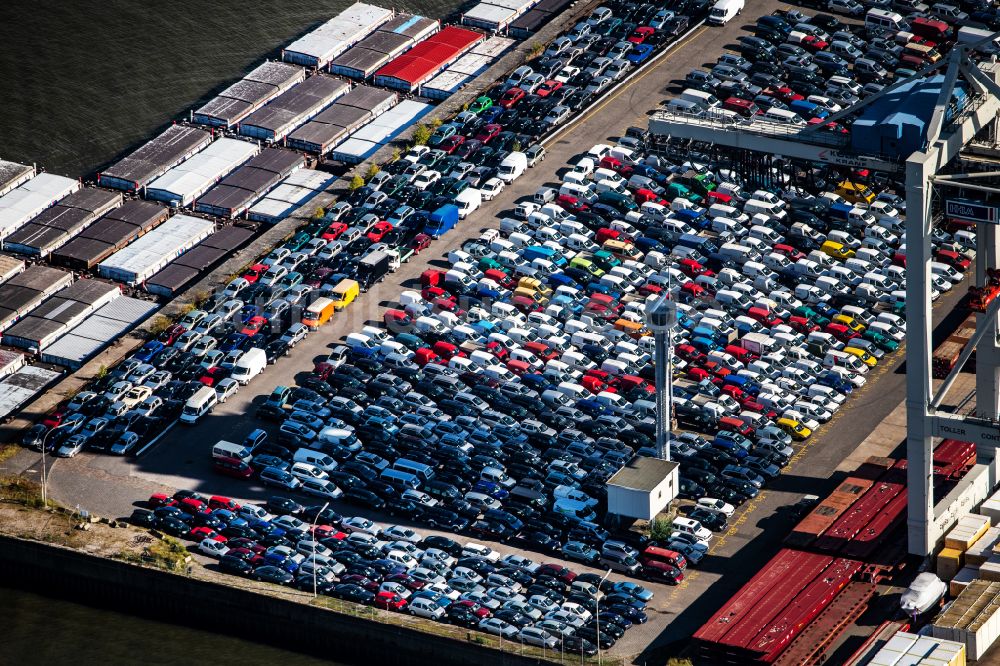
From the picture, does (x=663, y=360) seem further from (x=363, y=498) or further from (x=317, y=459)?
(x=317, y=459)

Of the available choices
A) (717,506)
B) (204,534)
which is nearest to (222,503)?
(204,534)

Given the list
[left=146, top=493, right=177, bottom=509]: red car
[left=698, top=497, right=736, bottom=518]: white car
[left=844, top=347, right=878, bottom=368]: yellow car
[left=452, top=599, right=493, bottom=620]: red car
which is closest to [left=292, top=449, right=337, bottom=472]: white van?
[left=146, top=493, right=177, bottom=509]: red car

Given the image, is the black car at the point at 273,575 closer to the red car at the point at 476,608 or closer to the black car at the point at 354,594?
the black car at the point at 354,594

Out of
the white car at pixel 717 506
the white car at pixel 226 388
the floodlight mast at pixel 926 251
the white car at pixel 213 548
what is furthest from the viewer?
the white car at pixel 226 388

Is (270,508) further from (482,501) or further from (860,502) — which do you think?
(860,502)

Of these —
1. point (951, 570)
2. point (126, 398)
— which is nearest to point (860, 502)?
point (951, 570)

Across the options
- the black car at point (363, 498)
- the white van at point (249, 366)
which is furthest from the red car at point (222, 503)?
the white van at point (249, 366)
